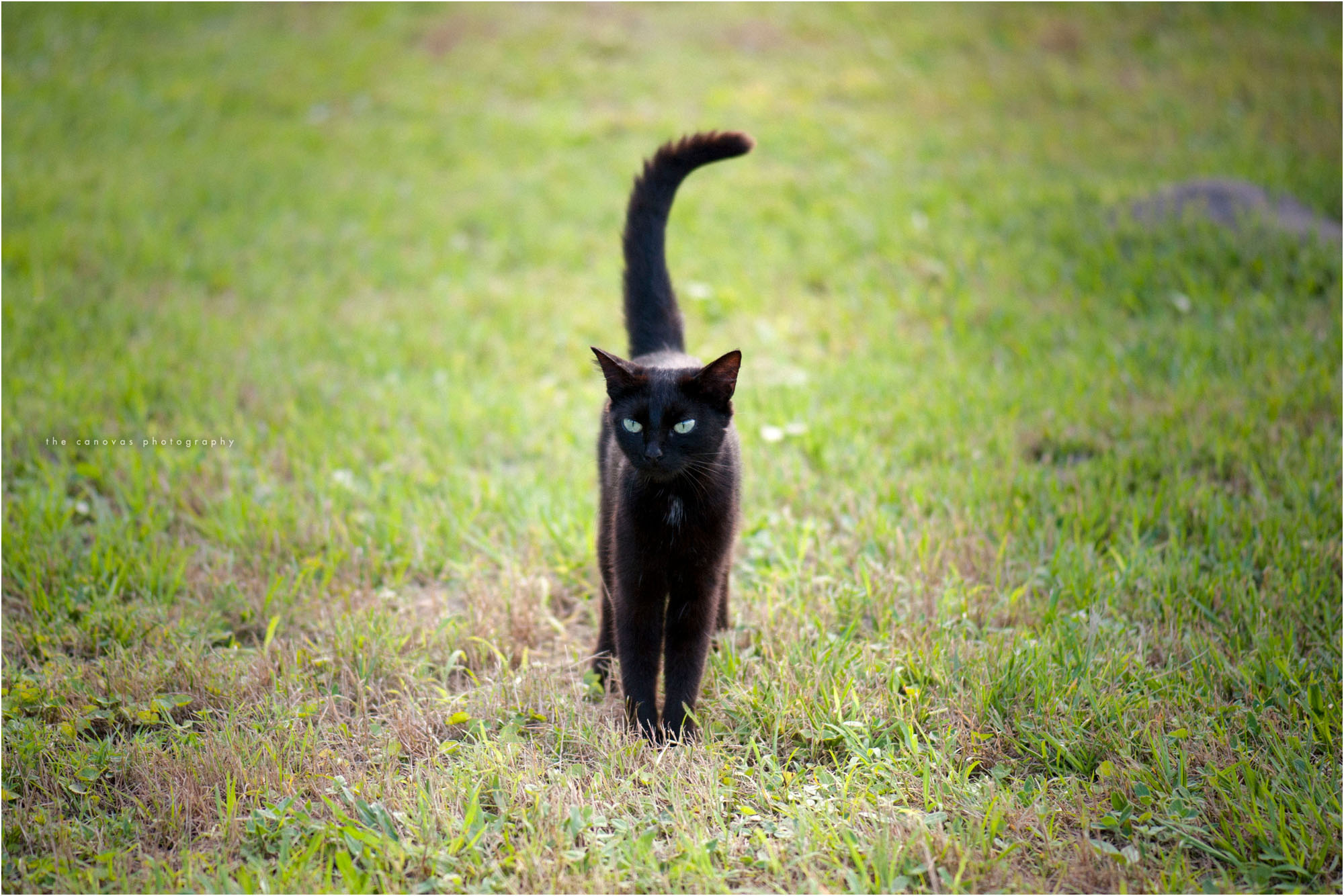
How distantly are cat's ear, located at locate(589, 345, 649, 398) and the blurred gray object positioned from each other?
16.3ft

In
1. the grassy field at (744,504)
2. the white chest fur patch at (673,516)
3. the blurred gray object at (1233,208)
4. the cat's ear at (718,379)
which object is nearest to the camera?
the grassy field at (744,504)

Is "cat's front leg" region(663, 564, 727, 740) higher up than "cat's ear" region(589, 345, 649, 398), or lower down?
lower down

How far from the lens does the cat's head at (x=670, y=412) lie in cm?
246

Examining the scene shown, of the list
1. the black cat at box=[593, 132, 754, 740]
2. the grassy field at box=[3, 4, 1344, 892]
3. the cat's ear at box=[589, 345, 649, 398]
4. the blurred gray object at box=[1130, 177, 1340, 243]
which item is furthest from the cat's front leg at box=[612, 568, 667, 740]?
the blurred gray object at box=[1130, 177, 1340, 243]

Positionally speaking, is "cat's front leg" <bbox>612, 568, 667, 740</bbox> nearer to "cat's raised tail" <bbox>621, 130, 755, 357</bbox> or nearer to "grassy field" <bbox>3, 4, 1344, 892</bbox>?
"grassy field" <bbox>3, 4, 1344, 892</bbox>

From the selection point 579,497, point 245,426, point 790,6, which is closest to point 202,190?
point 245,426

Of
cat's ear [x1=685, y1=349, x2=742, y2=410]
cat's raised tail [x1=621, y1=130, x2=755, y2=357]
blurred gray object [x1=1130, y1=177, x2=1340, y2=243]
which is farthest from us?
blurred gray object [x1=1130, y1=177, x2=1340, y2=243]

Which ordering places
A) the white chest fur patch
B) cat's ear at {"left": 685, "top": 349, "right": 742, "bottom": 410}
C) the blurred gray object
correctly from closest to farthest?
cat's ear at {"left": 685, "top": 349, "right": 742, "bottom": 410} < the white chest fur patch < the blurred gray object

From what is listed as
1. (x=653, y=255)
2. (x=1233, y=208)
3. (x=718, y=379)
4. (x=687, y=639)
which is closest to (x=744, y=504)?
(x=653, y=255)

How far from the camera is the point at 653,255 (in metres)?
3.23

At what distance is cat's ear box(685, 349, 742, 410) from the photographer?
7.97 ft

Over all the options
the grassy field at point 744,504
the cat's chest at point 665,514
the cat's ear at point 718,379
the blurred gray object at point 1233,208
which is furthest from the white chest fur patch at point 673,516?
the blurred gray object at point 1233,208

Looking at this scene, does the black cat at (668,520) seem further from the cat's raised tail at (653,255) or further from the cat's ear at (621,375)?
the cat's raised tail at (653,255)

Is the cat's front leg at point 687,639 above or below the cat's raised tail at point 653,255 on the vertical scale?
below
